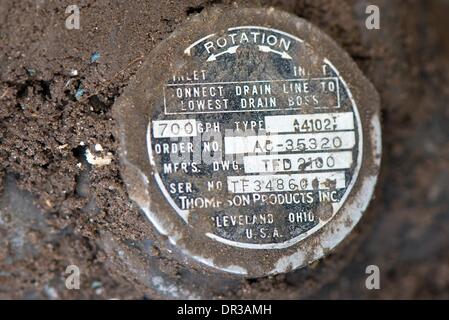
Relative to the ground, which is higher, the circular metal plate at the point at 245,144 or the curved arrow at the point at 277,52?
the curved arrow at the point at 277,52

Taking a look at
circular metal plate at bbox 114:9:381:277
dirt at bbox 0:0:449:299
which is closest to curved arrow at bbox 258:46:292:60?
circular metal plate at bbox 114:9:381:277

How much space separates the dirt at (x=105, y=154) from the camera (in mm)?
1210

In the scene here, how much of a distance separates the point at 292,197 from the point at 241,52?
0.31 meters

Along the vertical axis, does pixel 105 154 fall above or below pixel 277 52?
below

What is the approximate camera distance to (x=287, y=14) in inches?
48.6

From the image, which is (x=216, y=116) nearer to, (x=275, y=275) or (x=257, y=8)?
(x=257, y=8)

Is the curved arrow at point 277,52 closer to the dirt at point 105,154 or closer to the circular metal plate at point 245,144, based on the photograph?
the circular metal plate at point 245,144

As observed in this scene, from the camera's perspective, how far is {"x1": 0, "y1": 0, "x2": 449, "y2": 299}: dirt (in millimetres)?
1210

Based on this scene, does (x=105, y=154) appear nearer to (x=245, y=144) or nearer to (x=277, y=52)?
(x=245, y=144)

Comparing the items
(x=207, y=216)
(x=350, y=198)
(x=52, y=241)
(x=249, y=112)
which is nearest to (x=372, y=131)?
(x=350, y=198)

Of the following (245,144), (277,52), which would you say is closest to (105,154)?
(245,144)

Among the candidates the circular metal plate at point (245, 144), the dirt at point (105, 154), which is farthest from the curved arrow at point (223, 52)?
the dirt at point (105, 154)

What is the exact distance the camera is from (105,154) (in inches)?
47.3

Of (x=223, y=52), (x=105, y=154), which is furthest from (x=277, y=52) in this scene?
(x=105, y=154)
